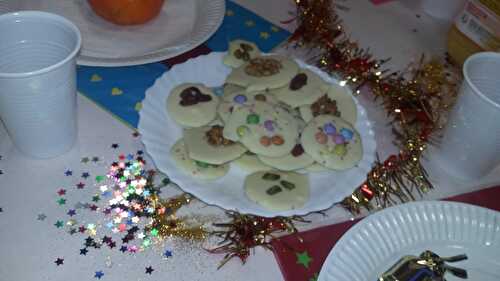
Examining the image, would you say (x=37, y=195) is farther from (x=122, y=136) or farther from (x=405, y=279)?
(x=405, y=279)

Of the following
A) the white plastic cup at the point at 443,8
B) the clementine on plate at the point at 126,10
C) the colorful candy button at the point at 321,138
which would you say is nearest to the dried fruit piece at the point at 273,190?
the colorful candy button at the point at 321,138

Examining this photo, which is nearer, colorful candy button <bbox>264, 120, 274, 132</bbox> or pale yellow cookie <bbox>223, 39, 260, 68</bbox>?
colorful candy button <bbox>264, 120, 274, 132</bbox>

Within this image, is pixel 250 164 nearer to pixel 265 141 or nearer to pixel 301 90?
pixel 265 141

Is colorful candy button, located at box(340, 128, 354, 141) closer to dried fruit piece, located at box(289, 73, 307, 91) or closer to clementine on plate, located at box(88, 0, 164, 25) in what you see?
dried fruit piece, located at box(289, 73, 307, 91)

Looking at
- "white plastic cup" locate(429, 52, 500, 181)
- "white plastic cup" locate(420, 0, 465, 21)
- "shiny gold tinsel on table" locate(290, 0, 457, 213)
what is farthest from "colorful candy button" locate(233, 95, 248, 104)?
"white plastic cup" locate(420, 0, 465, 21)

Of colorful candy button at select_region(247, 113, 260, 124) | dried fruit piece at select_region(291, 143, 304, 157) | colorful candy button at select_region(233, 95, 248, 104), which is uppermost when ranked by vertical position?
colorful candy button at select_region(247, 113, 260, 124)

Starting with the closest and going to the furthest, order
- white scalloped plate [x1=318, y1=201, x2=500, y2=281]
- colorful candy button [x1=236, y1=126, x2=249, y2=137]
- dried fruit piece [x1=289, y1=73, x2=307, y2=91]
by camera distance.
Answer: white scalloped plate [x1=318, y1=201, x2=500, y2=281] < colorful candy button [x1=236, y1=126, x2=249, y2=137] < dried fruit piece [x1=289, y1=73, x2=307, y2=91]

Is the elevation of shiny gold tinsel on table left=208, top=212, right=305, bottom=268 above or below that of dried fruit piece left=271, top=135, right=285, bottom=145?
below

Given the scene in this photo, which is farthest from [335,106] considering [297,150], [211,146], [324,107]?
[211,146]
